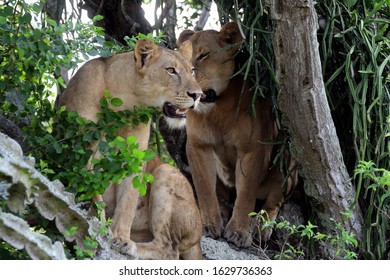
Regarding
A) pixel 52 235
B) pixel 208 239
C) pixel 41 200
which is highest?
pixel 41 200

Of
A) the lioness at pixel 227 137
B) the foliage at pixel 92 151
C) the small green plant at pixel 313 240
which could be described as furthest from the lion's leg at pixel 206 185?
the foliage at pixel 92 151

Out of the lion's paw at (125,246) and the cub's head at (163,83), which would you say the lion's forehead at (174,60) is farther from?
the lion's paw at (125,246)

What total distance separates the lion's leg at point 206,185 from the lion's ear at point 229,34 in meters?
0.88

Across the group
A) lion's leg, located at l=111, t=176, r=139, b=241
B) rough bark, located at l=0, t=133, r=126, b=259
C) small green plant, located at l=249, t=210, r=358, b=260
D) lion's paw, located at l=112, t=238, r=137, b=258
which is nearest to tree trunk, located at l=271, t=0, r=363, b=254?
small green plant, located at l=249, t=210, r=358, b=260

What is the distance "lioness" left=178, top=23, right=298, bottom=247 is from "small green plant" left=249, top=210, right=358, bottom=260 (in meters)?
0.53

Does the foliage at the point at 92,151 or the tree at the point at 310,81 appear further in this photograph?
the tree at the point at 310,81

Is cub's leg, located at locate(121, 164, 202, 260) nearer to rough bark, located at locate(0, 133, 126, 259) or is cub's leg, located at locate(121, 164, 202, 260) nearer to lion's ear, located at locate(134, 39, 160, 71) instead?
lion's ear, located at locate(134, 39, 160, 71)

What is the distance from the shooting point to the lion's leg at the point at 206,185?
7.02m

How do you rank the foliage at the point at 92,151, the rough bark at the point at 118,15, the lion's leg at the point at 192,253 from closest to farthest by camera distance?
the foliage at the point at 92,151
the lion's leg at the point at 192,253
the rough bark at the point at 118,15

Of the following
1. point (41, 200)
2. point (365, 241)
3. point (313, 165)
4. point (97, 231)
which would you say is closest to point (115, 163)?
point (97, 231)

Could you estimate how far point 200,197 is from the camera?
23.8 ft
